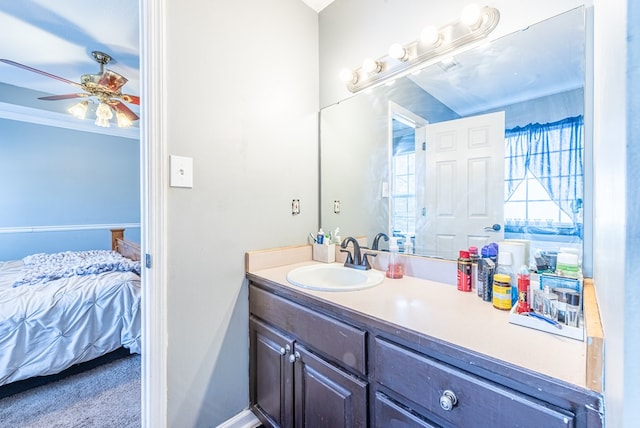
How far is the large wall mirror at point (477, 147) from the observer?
0.94 metres

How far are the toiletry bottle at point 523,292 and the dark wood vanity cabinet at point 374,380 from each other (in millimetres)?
277

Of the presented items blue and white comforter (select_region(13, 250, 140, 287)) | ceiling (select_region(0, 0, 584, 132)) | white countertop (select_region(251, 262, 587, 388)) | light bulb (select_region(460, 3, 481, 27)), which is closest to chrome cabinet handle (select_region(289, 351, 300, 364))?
white countertop (select_region(251, 262, 587, 388))

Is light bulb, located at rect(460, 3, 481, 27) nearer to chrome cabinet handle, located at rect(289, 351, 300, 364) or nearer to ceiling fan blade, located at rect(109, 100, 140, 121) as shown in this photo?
chrome cabinet handle, located at rect(289, 351, 300, 364)

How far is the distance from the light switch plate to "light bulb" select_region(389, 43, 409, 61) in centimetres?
104

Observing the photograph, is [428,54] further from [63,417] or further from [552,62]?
[63,417]

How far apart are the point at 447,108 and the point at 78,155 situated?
4.56 metres

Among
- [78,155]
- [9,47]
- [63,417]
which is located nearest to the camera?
[63,417]

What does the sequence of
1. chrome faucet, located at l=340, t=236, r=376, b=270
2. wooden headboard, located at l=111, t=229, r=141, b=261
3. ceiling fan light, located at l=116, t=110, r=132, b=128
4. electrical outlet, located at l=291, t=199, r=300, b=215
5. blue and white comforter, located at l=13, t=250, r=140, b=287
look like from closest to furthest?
1. chrome faucet, located at l=340, t=236, r=376, b=270
2. electrical outlet, located at l=291, t=199, r=300, b=215
3. blue and white comforter, located at l=13, t=250, r=140, b=287
4. wooden headboard, located at l=111, t=229, r=141, b=261
5. ceiling fan light, located at l=116, t=110, r=132, b=128

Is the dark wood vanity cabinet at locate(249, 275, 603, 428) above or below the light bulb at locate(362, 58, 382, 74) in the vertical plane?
below

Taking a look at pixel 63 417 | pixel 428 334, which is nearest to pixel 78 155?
pixel 63 417

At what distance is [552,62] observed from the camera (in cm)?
96

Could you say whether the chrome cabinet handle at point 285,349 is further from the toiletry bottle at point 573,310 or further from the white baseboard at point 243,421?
the toiletry bottle at point 573,310

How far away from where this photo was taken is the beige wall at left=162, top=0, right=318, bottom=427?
1170 millimetres

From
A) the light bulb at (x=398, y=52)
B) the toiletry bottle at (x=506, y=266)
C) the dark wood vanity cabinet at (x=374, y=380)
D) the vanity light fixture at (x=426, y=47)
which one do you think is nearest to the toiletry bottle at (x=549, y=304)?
the toiletry bottle at (x=506, y=266)
